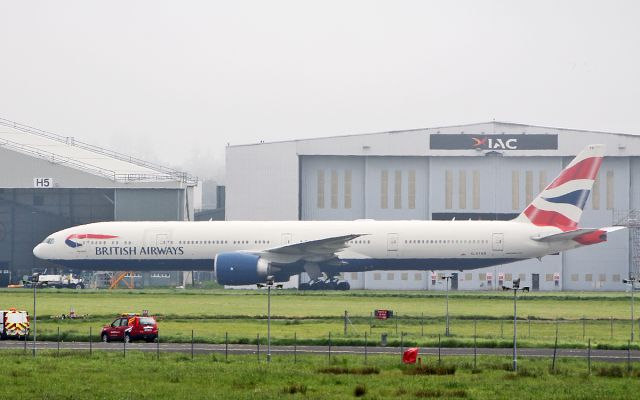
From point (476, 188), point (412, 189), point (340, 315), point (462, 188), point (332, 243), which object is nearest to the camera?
point (340, 315)

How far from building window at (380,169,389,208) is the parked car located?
57252mm

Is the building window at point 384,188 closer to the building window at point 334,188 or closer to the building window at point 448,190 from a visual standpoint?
the building window at point 334,188

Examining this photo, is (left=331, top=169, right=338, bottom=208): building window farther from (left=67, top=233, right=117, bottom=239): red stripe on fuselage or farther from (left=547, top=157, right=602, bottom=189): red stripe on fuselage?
(left=67, top=233, right=117, bottom=239): red stripe on fuselage

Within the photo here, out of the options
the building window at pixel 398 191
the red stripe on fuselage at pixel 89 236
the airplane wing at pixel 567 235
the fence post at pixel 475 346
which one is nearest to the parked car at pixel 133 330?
the fence post at pixel 475 346

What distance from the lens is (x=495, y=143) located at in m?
110

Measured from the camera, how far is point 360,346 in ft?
178

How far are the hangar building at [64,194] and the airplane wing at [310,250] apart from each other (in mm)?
23207

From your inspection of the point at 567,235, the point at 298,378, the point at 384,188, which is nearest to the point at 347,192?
the point at 384,188

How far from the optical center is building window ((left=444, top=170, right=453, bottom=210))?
11131cm

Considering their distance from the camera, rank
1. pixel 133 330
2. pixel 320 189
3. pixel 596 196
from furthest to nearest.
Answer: pixel 320 189 < pixel 596 196 < pixel 133 330

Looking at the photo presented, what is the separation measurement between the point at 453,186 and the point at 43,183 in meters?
38.7

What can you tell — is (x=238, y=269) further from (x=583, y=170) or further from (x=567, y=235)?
(x=583, y=170)

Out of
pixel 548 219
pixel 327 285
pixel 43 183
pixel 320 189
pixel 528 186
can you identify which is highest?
pixel 43 183

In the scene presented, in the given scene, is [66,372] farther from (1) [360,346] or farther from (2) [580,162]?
(2) [580,162]
